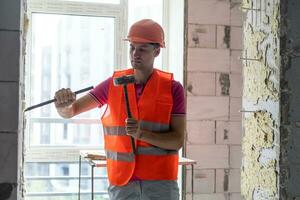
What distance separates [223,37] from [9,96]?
2604 millimetres

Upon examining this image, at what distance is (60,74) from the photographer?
3.84 metres

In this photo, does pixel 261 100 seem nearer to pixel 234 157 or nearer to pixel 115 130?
pixel 115 130

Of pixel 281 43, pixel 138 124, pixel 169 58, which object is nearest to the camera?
pixel 281 43

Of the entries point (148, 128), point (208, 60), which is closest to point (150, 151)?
point (148, 128)

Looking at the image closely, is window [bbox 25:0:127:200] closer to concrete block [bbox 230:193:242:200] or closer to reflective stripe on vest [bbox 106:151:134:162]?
concrete block [bbox 230:193:242:200]

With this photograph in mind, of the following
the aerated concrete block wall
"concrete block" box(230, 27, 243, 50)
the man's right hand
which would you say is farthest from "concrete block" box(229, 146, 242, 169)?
the aerated concrete block wall

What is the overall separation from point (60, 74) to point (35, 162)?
0.78 meters

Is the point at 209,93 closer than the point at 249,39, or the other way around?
the point at 249,39

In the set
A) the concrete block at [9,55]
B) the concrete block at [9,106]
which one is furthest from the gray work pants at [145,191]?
the concrete block at [9,55]

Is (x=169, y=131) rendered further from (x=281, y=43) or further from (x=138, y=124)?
(x=281, y=43)

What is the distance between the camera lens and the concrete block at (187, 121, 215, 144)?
3755mm

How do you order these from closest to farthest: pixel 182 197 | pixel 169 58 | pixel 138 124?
pixel 138 124 < pixel 182 197 < pixel 169 58

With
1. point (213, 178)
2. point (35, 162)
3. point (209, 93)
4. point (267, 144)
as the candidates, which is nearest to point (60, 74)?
point (35, 162)

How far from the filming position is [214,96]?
3812 millimetres
